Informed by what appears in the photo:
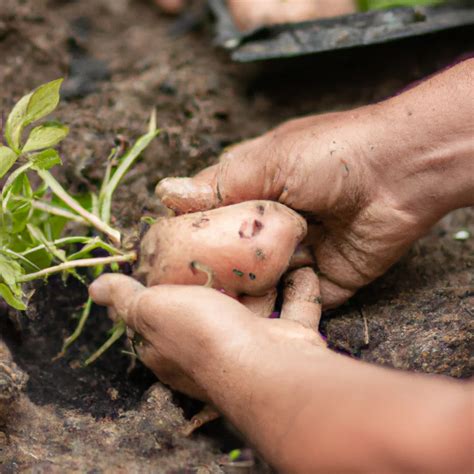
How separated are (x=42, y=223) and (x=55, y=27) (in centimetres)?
100

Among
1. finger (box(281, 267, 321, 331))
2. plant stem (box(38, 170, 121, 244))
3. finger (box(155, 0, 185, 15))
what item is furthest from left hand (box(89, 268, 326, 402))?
finger (box(155, 0, 185, 15))

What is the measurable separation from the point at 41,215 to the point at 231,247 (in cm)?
52

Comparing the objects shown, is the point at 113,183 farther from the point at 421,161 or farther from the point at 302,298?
the point at 421,161

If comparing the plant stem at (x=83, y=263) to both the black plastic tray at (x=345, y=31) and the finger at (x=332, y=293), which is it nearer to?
the finger at (x=332, y=293)

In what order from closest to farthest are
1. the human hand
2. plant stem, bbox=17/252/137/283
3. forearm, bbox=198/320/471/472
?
forearm, bbox=198/320/471/472, plant stem, bbox=17/252/137/283, the human hand

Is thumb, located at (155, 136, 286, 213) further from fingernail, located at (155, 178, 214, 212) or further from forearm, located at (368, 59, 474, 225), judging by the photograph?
forearm, located at (368, 59, 474, 225)

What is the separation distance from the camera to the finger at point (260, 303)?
4.22 feet

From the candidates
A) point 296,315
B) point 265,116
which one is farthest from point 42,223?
point 265,116

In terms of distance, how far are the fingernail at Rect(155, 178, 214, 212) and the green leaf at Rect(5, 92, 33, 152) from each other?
0.30m

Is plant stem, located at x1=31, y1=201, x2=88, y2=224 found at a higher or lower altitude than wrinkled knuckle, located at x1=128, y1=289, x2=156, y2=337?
higher

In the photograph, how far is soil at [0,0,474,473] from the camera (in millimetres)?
1232

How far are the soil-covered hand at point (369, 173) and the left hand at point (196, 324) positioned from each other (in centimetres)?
17

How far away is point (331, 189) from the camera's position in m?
1.30

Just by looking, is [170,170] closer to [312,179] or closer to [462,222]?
[312,179]
